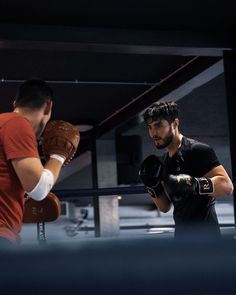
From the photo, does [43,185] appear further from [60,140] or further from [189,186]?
[189,186]

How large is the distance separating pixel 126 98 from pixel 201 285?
6618 mm

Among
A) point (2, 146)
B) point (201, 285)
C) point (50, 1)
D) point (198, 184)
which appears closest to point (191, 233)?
point (201, 285)

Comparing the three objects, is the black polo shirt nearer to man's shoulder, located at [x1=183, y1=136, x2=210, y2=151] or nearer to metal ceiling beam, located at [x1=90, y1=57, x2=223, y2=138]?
man's shoulder, located at [x1=183, y1=136, x2=210, y2=151]

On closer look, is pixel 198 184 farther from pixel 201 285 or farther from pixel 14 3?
pixel 14 3

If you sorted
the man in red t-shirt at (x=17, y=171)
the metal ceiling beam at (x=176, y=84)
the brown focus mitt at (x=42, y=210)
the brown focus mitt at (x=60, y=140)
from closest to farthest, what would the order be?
the man in red t-shirt at (x=17, y=171) < the brown focus mitt at (x=60, y=140) < the brown focus mitt at (x=42, y=210) < the metal ceiling beam at (x=176, y=84)

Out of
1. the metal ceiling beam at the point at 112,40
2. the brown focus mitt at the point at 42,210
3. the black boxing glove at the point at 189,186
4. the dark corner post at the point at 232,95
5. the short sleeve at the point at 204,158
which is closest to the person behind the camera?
the black boxing glove at the point at 189,186

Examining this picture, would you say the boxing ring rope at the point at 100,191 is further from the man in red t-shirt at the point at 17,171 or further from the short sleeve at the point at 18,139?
the short sleeve at the point at 18,139

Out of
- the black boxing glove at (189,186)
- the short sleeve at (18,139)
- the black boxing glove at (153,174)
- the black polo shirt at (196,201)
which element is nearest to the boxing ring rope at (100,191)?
the black boxing glove at (153,174)

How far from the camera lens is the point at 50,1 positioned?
3.96 metres

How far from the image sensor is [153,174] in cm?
221

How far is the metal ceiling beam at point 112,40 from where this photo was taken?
14.0 feet

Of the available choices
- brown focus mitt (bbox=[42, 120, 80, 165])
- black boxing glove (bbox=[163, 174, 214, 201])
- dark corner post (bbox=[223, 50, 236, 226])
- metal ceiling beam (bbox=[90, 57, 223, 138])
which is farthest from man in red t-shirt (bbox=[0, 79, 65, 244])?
metal ceiling beam (bbox=[90, 57, 223, 138])

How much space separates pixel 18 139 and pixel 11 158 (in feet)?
0.19

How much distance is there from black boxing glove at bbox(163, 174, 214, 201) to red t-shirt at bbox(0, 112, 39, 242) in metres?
0.71
